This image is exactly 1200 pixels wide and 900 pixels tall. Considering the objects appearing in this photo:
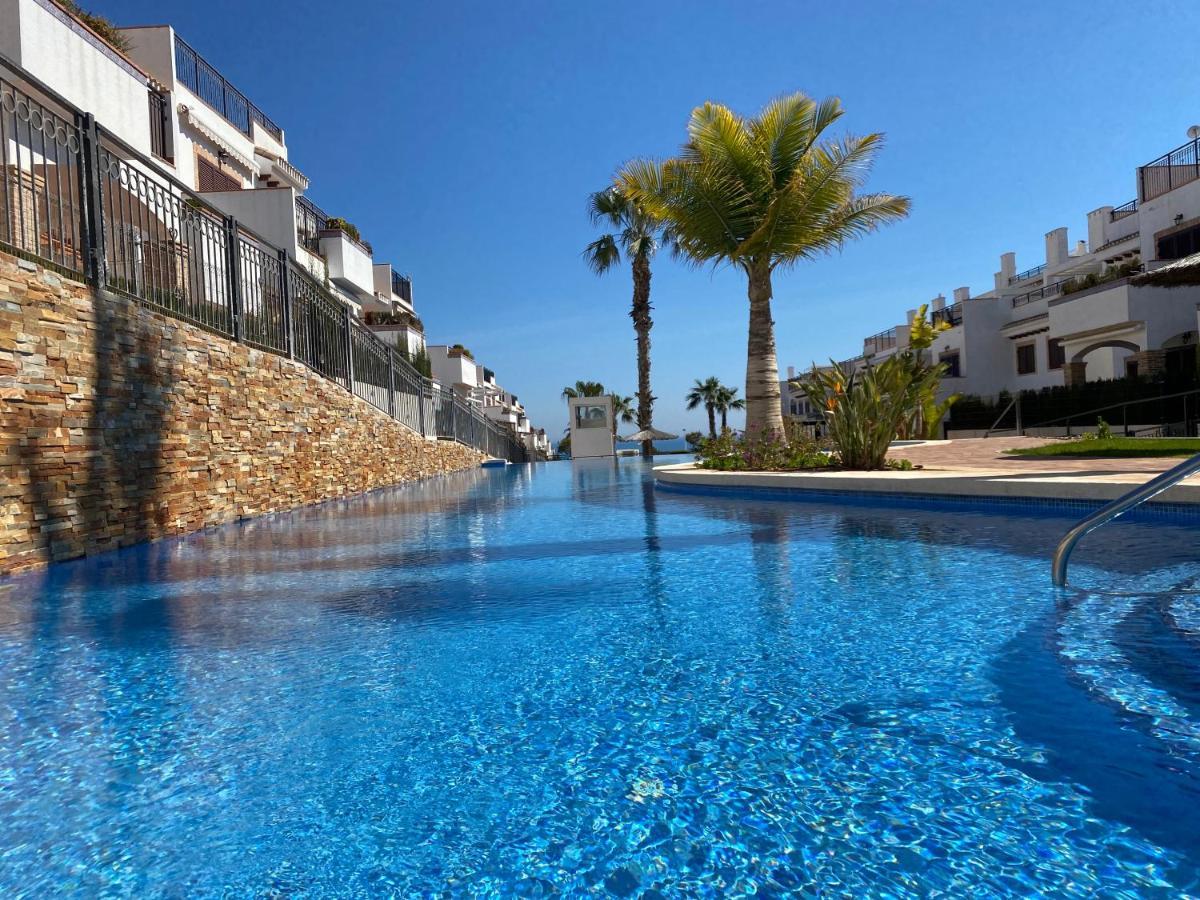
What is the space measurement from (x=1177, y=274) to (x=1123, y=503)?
14504 millimetres

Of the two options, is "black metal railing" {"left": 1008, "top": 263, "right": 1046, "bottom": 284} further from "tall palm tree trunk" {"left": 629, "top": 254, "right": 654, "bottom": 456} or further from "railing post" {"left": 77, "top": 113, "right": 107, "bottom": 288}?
"railing post" {"left": 77, "top": 113, "right": 107, "bottom": 288}

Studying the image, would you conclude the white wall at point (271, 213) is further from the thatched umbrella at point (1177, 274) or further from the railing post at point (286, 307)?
the thatched umbrella at point (1177, 274)

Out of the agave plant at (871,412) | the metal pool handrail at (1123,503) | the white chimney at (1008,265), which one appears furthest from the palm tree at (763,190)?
the white chimney at (1008,265)

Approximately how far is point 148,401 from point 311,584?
3.58 meters

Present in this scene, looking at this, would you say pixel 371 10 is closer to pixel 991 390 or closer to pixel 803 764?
pixel 803 764

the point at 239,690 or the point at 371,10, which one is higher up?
the point at 371,10

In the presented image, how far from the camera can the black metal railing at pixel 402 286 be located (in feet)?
127

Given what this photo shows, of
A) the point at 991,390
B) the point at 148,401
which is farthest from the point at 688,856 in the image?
the point at 991,390

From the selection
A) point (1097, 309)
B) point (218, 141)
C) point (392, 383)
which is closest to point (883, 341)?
point (1097, 309)

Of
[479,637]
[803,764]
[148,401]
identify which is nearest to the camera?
[803,764]

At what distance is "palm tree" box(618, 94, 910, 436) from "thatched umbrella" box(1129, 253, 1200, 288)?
5.09m

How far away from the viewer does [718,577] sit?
5.45 metres

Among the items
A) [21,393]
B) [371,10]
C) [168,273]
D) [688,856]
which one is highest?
[371,10]

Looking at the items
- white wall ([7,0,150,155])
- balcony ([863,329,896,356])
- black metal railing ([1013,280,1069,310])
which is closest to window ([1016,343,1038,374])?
black metal railing ([1013,280,1069,310])
